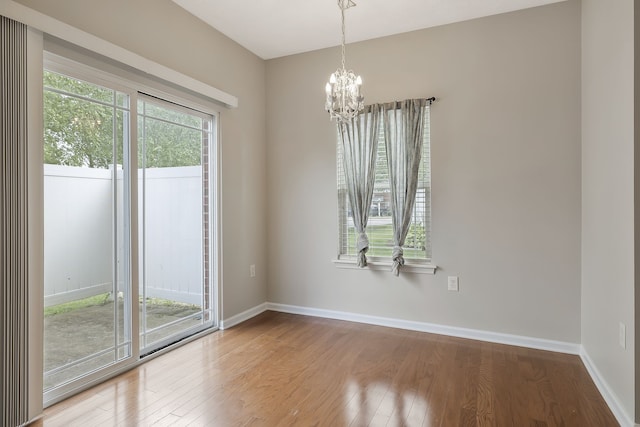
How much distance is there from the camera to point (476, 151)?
10.8 ft

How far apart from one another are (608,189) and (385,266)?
1.94 meters

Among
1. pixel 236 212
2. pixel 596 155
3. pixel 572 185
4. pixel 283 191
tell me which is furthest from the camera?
pixel 283 191

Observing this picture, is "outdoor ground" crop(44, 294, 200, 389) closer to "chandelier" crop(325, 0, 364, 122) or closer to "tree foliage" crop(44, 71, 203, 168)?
"tree foliage" crop(44, 71, 203, 168)

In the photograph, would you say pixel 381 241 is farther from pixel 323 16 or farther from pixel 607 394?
pixel 323 16

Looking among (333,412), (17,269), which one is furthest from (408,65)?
(17,269)

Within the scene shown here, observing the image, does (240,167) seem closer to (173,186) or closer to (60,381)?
(173,186)

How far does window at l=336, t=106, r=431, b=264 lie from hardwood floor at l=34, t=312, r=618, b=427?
0.84 metres

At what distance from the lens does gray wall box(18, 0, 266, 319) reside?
2.59m

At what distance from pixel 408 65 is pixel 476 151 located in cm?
108

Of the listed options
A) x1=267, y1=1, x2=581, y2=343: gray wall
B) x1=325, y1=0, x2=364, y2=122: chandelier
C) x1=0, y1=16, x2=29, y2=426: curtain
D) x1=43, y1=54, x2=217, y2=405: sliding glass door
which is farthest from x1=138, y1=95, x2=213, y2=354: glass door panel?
x1=325, y1=0, x2=364, y2=122: chandelier

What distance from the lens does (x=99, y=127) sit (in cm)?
254

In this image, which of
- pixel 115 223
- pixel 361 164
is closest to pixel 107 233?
pixel 115 223

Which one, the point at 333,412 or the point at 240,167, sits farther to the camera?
the point at 240,167

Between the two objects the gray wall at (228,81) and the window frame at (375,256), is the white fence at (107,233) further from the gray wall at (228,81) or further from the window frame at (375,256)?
the window frame at (375,256)
